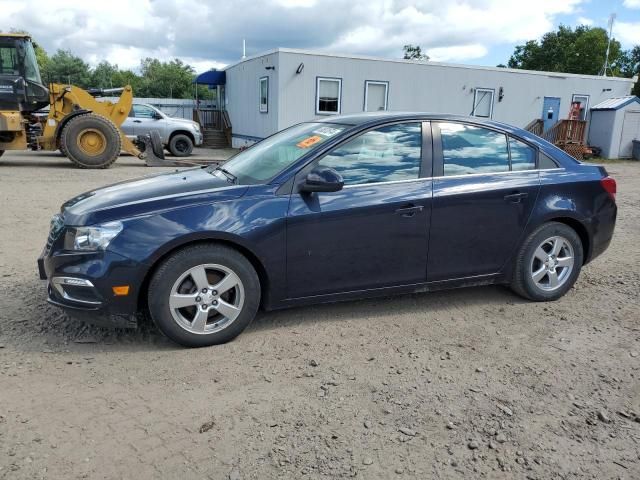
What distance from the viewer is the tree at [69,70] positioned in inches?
2281

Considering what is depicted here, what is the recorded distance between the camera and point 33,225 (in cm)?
712

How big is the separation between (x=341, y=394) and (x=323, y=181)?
56.4 inches

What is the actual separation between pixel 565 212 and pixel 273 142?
260 cm

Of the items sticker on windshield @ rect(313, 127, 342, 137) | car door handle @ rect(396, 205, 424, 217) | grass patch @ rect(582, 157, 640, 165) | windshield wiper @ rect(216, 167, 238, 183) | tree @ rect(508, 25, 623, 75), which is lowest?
grass patch @ rect(582, 157, 640, 165)

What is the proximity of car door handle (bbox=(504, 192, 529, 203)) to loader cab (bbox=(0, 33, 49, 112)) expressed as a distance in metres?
13.3

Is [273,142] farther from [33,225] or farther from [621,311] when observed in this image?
[33,225]

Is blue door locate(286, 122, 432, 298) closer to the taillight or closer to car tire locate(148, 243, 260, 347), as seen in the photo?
car tire locate(148, 243, 260, 347)

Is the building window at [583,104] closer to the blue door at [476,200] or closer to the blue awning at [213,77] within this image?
the blue awning at [213,77]

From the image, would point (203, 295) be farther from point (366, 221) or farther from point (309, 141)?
point (309, 141)

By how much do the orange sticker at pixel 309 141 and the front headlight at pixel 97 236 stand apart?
4.91 feet

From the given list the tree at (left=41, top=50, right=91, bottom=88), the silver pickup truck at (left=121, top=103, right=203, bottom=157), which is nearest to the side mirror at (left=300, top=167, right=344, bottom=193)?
the silver pickup truck at (left=121, top=103, right=203, bottom=157)

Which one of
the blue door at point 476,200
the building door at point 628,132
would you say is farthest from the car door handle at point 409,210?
the building door at point 628,132

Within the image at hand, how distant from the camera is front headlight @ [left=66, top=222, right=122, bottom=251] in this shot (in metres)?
3.45

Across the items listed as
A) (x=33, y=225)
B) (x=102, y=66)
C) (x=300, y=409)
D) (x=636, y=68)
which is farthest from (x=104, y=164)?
(x=636, y=68)
